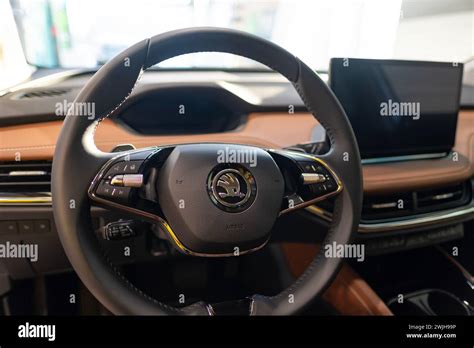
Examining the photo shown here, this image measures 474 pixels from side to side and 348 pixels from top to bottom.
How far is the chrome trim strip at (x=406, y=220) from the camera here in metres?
0.99

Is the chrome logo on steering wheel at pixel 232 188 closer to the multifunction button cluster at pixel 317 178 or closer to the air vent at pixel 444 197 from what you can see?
the multifunction button cluster at pixel 317 178

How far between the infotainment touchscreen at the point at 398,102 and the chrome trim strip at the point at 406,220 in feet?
0.63

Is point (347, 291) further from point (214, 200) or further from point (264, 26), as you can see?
point (264, 26)

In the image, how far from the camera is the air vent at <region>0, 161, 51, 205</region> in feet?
2.94

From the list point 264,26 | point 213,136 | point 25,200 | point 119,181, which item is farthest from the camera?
point 264,26

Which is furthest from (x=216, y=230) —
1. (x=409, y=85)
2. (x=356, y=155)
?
(x=409, y=85)

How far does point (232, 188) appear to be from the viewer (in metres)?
0.74

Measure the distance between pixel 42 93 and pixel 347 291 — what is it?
964mm

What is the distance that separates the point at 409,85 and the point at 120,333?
0.98 meters

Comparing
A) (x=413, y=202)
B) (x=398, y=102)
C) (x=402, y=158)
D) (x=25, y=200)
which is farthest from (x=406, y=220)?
(x=25, y=200)

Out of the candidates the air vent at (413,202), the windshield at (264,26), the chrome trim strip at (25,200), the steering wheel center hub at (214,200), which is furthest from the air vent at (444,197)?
A: the chrome trim strip at (25,200)

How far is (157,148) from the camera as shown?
2.52 ft

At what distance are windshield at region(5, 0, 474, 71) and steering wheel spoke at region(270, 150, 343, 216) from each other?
16.1 inches

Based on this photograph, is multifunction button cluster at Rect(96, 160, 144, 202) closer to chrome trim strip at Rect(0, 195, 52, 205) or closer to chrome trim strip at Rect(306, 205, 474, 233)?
chrome trim strip at Rect(0, 195, 52, 205)
